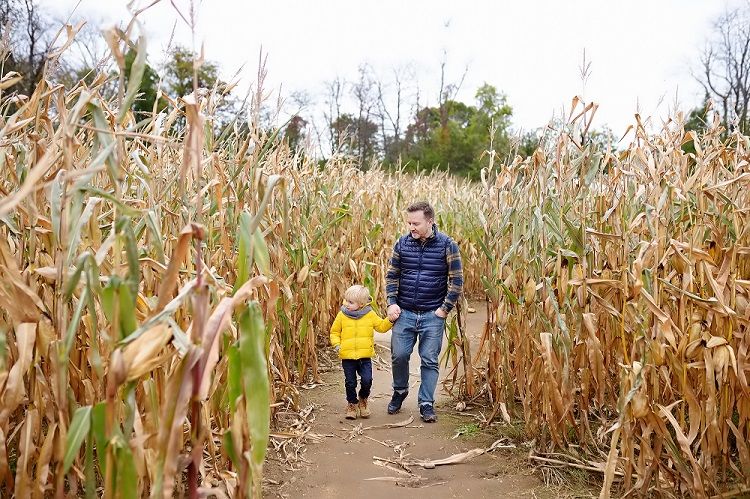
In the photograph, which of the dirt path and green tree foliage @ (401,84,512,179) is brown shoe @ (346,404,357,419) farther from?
green tree foliage @ (401,84,512,179)

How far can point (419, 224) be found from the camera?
3.94 meters

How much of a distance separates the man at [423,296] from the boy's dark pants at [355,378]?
0.67 ft

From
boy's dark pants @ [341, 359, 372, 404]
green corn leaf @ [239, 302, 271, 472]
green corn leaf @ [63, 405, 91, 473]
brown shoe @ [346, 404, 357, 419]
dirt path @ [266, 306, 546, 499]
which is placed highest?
green corn leaf @ [239, 302, 271, 472]

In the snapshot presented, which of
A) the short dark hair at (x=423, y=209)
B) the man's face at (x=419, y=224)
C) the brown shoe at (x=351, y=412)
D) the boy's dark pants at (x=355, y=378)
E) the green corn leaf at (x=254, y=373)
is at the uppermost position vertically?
the short dark hair at (x=423, y=209)

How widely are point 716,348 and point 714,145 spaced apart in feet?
4.22

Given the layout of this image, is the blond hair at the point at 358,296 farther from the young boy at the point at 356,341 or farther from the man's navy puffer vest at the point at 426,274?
the man's navy puffer vest at the point at 426,274

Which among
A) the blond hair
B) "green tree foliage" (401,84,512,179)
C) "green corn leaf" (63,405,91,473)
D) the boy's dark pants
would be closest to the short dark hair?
the blond hair

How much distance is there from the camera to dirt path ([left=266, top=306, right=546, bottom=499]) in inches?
113

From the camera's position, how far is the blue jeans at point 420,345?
397 cm

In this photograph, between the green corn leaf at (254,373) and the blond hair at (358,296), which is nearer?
the green corn leaf at (254,373)

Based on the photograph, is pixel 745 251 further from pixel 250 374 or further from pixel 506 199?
pixel 250 374

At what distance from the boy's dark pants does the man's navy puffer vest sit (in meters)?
0.49

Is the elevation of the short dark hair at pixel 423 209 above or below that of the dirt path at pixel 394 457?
above

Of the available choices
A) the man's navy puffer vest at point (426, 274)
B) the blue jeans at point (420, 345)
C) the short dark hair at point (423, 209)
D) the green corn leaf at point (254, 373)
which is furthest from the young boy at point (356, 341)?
the green corn leaf at point (254, 373)
